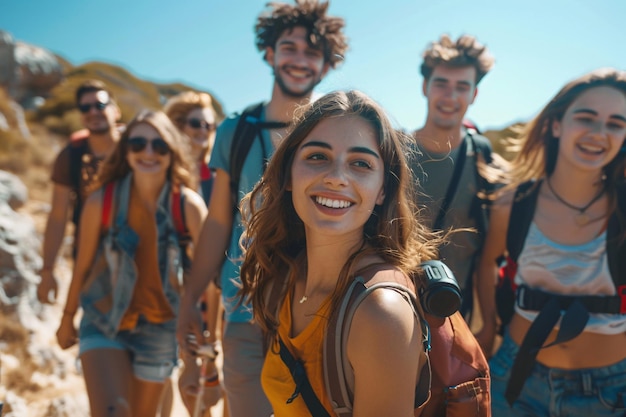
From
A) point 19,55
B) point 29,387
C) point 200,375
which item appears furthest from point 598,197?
point 19,55

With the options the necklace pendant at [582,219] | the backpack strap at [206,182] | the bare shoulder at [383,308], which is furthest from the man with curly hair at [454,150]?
the backpack strap at [206,182]

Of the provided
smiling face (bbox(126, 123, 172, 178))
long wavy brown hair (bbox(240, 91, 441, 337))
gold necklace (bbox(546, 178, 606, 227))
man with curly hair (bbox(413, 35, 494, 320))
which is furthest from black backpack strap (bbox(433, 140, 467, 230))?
smiling face (bbox(126, 123, 172, 178))

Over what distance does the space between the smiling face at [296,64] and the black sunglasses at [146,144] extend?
92cm

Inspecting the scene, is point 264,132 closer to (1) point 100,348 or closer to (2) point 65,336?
(1) point 100,348

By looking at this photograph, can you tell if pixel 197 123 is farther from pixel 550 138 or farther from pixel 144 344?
pixel 550 138

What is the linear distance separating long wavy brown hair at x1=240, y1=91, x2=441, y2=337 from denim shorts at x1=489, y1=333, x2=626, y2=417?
3.32ft

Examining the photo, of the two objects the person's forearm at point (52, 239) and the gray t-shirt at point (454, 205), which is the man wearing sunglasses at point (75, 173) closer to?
the person's forearm at point (52, 239)

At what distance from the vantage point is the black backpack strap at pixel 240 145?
9.59 ft

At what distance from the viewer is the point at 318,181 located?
1836 millimetres

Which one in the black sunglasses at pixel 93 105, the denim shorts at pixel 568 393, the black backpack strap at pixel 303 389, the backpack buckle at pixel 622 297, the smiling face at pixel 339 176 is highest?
the black sunglasses at pixel 93 105

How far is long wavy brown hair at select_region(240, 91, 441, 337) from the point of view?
187cm

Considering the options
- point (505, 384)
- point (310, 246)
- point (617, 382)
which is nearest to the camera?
point (310, 246)

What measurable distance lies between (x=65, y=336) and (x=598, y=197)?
3.29 m

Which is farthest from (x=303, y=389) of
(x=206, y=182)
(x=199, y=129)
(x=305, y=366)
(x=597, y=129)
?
(x=199, y=129)
